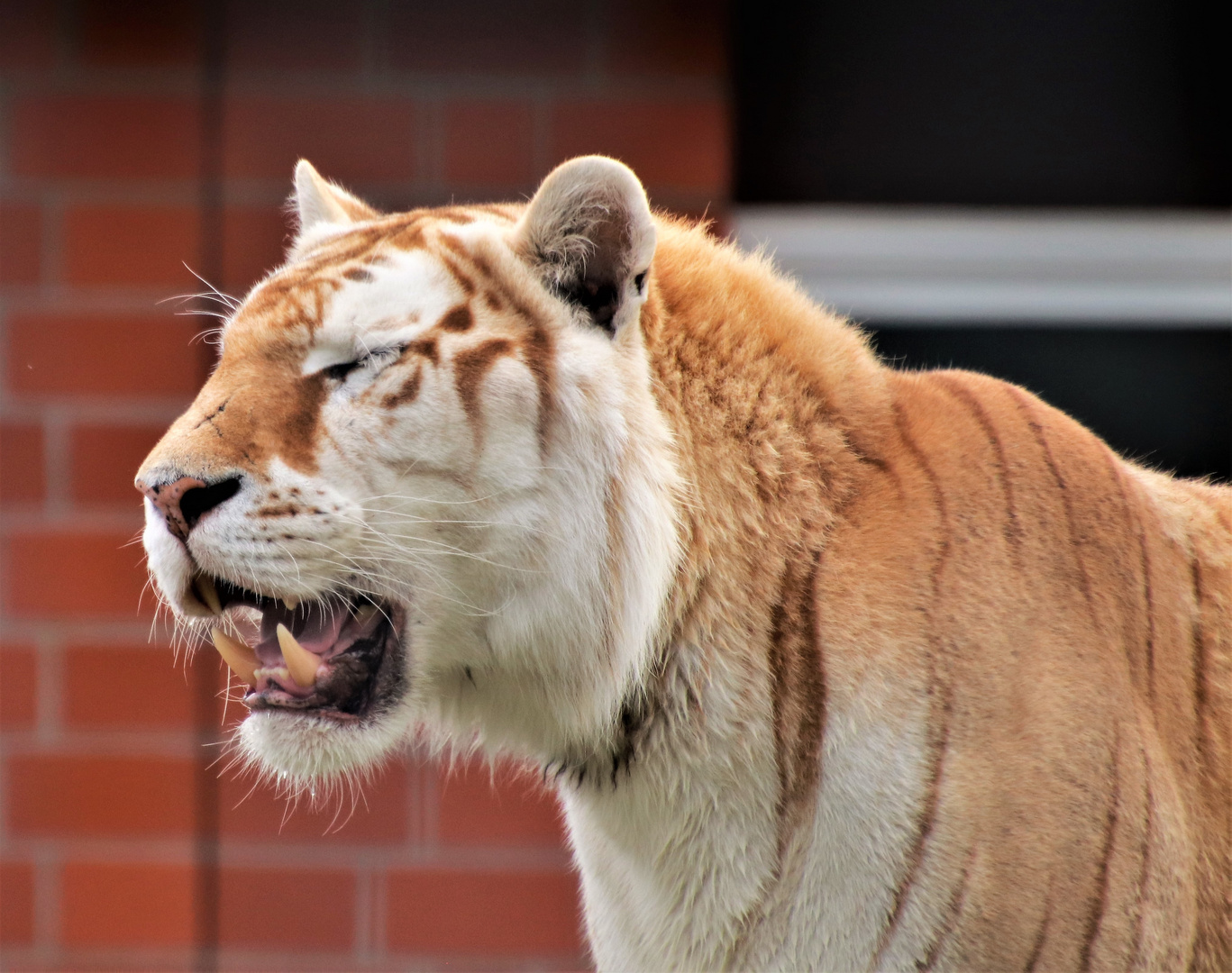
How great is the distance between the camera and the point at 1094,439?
4.48 ft

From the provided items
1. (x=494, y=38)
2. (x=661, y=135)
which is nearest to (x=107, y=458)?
(x=494, y=38)

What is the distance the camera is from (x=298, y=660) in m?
1.15

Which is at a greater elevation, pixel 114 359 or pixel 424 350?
pixel 424 350

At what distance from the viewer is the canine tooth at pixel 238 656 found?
1.15 metres

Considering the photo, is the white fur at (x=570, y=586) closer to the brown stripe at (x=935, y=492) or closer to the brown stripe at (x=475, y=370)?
the brown stripe at (x=475, y=370)

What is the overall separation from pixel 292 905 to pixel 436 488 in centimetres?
134

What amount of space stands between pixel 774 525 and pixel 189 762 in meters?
1.41

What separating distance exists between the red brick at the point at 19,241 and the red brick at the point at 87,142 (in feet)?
0.25

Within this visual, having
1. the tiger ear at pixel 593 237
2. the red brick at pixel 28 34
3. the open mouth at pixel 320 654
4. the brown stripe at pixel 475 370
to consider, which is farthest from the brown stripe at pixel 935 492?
the red brick at pixel 28 34

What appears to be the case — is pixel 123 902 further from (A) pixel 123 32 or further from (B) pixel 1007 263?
(B) pixel 1007 263

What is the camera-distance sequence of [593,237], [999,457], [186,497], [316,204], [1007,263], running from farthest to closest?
[1007,263]
[316,204]
[999,457]
[593,237]
[186,497]

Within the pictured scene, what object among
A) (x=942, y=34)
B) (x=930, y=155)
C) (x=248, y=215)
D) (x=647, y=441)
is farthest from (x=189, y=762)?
(x=942, y=34)

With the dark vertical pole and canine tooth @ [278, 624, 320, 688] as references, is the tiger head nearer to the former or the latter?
canine tooth @ [278, 624, 320, 688]

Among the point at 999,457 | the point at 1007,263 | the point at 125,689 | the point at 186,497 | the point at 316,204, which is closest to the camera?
the point at 186,497
